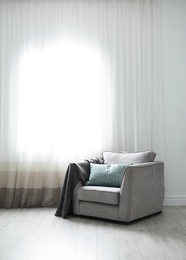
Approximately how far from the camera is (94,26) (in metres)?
4.80

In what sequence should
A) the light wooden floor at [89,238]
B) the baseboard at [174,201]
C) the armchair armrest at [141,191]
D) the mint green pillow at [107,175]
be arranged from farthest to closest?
the baseboard at [174,201] < the mint green pillow at [107,175] < the armchair armrest at [141,191] < the light wooden floor at [89,238]

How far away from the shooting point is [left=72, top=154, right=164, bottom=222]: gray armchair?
11.7 feet

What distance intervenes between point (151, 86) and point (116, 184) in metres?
1.66

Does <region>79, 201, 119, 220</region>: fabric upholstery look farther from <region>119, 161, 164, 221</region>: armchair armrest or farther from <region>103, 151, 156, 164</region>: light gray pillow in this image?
<region>103, 151, 156, 164</region>: light gray pillow

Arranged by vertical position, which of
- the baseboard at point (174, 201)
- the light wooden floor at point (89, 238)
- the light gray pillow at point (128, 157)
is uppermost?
the light gray pillow at point (128, 157)

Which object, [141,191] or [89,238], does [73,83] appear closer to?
[141,191]

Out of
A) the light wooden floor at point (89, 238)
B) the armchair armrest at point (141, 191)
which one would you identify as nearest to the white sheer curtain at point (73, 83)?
the armchair armrest at point (141, 191)

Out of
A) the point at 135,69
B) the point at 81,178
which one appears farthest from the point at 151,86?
the point at 81,178

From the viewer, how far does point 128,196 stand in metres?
3.56

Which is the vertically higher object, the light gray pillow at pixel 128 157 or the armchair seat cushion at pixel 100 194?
the light gray pillow at pixel 128 157

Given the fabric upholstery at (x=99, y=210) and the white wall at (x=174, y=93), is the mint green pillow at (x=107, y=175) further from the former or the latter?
the white wall at (x=174, y=93)

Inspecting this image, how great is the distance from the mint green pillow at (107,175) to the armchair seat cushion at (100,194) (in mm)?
107

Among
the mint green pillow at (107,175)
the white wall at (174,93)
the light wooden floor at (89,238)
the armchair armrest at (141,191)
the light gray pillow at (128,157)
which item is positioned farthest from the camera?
the white wall at (174,93)

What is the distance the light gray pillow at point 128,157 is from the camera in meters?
4.07
